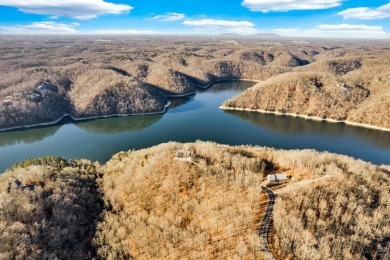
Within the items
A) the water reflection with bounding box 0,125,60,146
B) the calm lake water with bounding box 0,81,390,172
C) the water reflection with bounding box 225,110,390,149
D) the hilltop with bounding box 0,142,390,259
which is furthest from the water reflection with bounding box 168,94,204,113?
the hilltop with bounding box 0,142,390,259

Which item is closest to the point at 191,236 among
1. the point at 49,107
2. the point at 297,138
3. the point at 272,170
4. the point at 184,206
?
the point at 184,206

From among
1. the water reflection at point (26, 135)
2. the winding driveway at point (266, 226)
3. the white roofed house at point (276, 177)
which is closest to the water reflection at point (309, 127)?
the white roofed house at point (276, 177)

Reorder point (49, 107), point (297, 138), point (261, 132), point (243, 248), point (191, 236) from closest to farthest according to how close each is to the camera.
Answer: point (243, 248)
point (191, 236)
point (297, 138)
point (261, 132)
point (49, 107)

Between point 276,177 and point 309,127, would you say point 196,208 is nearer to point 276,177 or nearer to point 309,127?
point 276,177

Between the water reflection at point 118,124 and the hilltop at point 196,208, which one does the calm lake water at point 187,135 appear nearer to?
the water reflection at point 118,124

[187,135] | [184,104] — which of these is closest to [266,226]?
[187,135]

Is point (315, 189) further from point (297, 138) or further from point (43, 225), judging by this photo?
point (297, 138)
